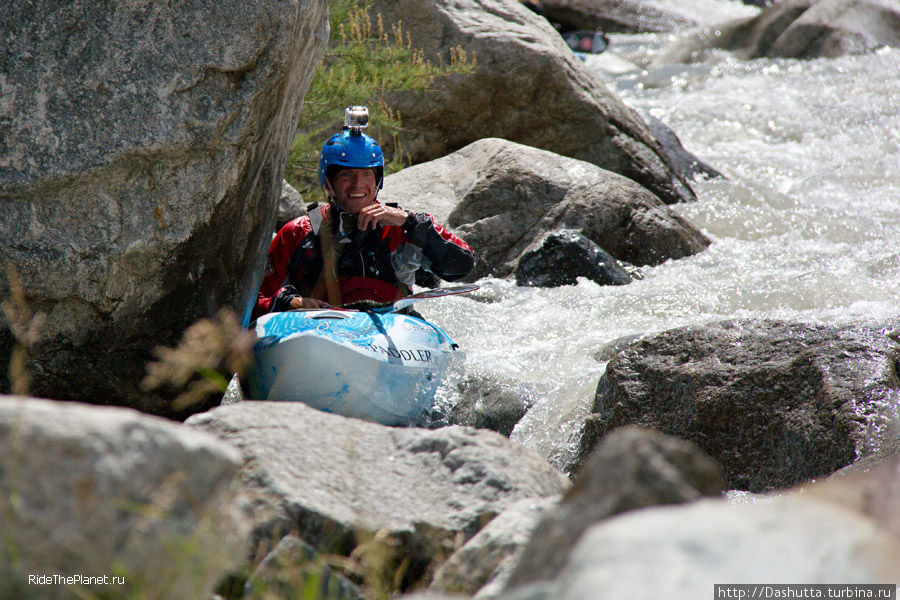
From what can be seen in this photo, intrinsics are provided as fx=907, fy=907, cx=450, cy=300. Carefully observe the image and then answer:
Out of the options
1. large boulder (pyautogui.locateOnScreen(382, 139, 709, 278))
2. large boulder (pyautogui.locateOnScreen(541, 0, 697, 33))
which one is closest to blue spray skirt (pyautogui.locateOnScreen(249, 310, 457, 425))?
large boulder (pyautogui.locateOnScreen(382, 139, 709, 278))

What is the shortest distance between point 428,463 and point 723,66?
1275cm

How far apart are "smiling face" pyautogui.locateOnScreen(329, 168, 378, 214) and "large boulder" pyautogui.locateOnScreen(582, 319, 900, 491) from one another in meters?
1.41

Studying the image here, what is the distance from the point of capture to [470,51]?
9.04 meters

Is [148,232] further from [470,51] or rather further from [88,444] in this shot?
[470,51]

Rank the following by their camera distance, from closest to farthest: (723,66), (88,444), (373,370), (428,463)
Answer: (88,444) → (428,463) → (373,370) → (723,66)

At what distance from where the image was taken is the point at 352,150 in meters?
4.28

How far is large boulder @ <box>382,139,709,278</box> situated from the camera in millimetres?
7055

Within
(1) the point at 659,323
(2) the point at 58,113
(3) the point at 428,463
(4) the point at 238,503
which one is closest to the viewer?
(4) the point at 238,503

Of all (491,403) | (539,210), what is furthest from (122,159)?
(539,210)

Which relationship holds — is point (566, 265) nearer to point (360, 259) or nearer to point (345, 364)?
point (360, 259)

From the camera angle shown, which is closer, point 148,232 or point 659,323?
point 148,232

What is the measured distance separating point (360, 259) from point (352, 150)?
515 millimetres

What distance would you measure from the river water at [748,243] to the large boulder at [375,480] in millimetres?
1571

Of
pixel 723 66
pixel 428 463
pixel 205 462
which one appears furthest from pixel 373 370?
pixel 723 66
